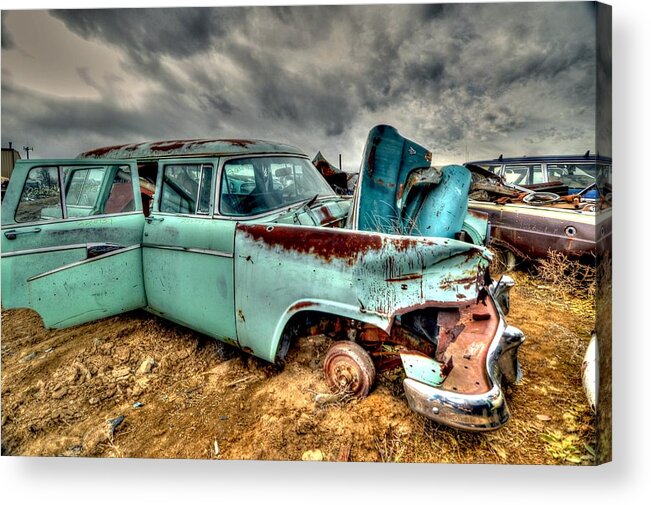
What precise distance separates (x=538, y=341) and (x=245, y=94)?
109 inches

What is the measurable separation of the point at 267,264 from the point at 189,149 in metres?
1.10

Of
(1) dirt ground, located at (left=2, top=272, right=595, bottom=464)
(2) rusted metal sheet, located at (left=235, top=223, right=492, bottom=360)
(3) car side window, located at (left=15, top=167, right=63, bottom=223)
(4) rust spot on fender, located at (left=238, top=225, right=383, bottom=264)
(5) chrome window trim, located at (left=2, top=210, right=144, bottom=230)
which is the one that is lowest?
(1) dirt ground, located at (left=2, top=272, right=595, bottom=464)

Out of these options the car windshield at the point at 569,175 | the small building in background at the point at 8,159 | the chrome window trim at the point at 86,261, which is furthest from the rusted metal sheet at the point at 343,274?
the car windshield at the point at 569,175

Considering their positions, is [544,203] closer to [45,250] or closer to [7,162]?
[45,250]

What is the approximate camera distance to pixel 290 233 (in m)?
1.71

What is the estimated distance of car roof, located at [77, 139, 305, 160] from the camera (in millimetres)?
2105

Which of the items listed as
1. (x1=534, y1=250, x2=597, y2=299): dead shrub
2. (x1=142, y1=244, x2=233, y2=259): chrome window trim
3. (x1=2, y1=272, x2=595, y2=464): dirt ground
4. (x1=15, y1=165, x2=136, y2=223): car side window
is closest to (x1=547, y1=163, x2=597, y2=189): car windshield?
(x1=534, y1=250, x2=597, y2=299): dead shrub

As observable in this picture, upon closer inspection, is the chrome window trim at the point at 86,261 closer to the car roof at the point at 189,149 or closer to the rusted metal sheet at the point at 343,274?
the car roof at the point at 189,149

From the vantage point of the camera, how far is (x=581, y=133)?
70.2 inches

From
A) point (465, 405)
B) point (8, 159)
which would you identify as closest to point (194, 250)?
point (8, 159)

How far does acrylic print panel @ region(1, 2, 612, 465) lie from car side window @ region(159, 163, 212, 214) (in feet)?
0.06

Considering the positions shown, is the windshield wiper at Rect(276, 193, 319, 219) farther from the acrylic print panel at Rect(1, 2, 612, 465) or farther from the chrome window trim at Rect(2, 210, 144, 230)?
the chrome window trim at Rect(2, 210, 144, 230)

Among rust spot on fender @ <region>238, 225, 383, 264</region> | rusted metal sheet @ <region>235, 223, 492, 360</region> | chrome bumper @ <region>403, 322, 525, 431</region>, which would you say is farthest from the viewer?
rust spot on fender @ <region>238, 225, 383, 264</region>

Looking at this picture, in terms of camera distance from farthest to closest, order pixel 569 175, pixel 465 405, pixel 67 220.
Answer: pixel 569 175
pixel 67 220
pixel 465 405
